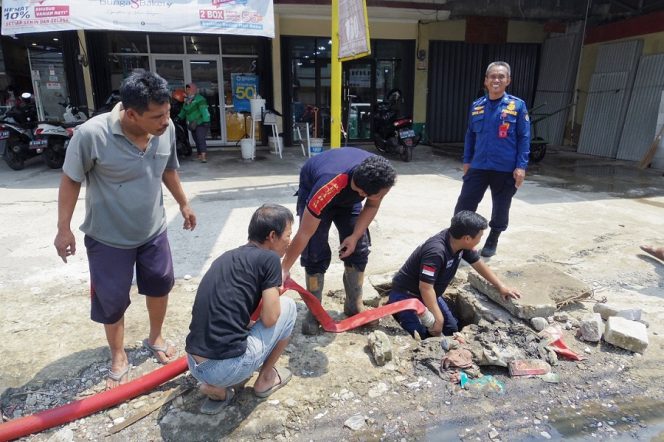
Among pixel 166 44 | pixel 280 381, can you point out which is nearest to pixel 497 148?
pixel 280 381

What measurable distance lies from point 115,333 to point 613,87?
1138 centimetres

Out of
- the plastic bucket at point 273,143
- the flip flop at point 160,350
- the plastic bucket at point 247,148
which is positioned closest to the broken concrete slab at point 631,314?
the flip flop at point 160,350

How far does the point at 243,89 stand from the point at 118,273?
9.25 m

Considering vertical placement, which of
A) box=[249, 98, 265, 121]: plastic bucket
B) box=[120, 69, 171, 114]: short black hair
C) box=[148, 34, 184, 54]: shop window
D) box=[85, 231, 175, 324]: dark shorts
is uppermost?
box=[148, 34, 184, 54]: shop window

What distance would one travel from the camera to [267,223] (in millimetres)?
2154

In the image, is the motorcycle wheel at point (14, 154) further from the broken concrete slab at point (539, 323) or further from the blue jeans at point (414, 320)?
the broken concrete slab at point (539, 323)

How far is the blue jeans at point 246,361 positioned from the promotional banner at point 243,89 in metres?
9.35

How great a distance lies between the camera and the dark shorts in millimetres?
2256

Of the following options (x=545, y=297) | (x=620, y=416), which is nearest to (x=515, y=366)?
(x=620, y=416)

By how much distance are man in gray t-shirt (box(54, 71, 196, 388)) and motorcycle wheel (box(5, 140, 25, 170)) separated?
7350 millimetres

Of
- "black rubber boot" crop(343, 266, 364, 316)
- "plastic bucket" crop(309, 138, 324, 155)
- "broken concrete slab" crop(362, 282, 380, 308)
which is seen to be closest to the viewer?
"black rubber boot" crop(343, 266, 364, 316)

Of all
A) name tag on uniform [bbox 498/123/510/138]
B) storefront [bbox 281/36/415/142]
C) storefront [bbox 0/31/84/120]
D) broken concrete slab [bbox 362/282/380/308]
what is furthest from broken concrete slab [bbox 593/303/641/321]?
storefront [bbox 0/31/84/120]

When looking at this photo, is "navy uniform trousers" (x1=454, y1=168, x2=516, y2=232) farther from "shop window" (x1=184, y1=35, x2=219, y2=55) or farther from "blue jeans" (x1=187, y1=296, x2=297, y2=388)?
"shop window" (x1=184, y1=35, x2=219, y2=55)

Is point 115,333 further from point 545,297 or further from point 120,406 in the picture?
point 545,297
